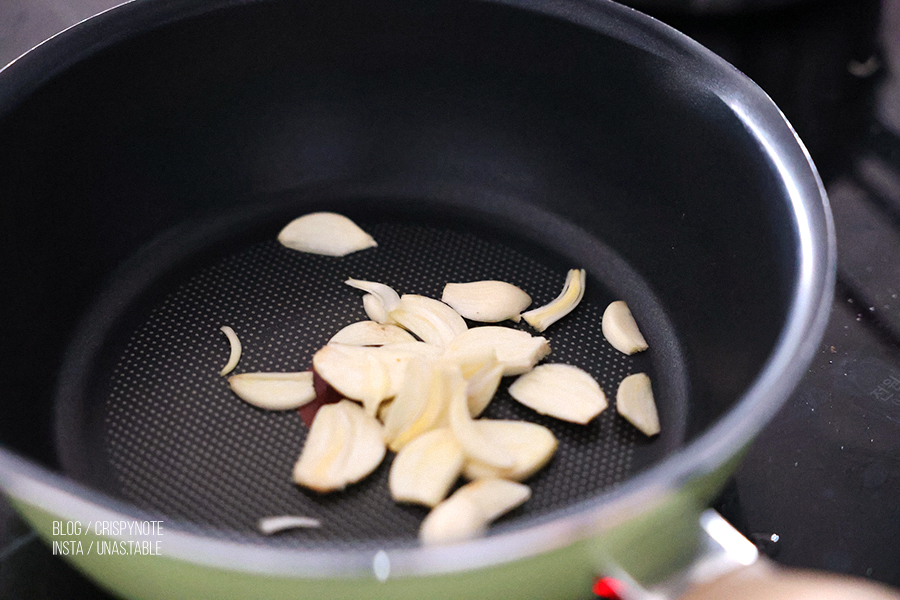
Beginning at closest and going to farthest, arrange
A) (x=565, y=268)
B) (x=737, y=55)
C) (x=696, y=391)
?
(x=696, y=391) → (x=565, y=268) → (x=737, y=55)

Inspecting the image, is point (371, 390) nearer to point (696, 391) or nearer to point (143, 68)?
point (696, 391)

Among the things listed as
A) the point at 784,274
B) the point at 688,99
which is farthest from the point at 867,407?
the point at 688,99

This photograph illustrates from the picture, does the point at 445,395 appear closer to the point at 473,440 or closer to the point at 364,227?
the point at 473,440

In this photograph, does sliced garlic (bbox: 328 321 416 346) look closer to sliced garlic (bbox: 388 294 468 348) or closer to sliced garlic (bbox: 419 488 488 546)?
sliced garlic (bbox: 388 294 468 348)

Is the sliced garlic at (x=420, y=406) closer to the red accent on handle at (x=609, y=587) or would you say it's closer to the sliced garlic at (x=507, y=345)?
the sliced garlic at (x=507, y=345)

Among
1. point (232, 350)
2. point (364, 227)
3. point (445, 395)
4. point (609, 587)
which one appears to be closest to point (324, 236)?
point (364, 227)

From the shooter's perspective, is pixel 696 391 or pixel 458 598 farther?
pixel 696 391

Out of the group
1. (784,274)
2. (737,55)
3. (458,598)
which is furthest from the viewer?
(737,55)
